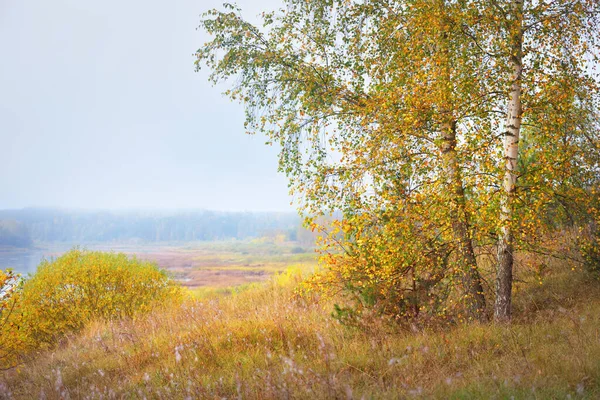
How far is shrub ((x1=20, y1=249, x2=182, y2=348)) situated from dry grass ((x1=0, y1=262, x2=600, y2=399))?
3832 millimetres

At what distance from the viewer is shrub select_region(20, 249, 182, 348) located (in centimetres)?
1376

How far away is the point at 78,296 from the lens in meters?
14.0

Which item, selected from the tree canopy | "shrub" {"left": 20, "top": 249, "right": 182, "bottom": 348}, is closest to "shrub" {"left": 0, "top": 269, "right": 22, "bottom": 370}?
"shrub" {"left": 20, "top": 249, "right": 182, "bottom": 348}

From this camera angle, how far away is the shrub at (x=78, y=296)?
13.8 metres

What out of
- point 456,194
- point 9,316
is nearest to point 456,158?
point 456,194

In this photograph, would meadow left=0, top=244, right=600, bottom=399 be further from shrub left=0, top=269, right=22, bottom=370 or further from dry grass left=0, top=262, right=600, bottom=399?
shrub left=0, top=269, right=22, bottom=370

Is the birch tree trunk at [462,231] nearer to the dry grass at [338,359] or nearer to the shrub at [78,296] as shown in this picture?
the dry grass at [338,359]

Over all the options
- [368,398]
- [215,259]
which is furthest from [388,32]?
[215,259]

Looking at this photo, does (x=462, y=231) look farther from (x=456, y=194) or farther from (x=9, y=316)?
(x=9, y=316)

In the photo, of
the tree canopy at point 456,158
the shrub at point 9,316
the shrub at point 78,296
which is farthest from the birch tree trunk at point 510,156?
the shrub at point 78,296

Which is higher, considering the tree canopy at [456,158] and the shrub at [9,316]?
the tree canopy at [456,158]

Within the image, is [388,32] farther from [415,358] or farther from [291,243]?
[291,243]

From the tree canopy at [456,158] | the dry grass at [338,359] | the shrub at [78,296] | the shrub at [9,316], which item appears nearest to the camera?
the dry grass at [338,359]

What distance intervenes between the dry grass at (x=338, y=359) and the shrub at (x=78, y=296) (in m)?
3.83
